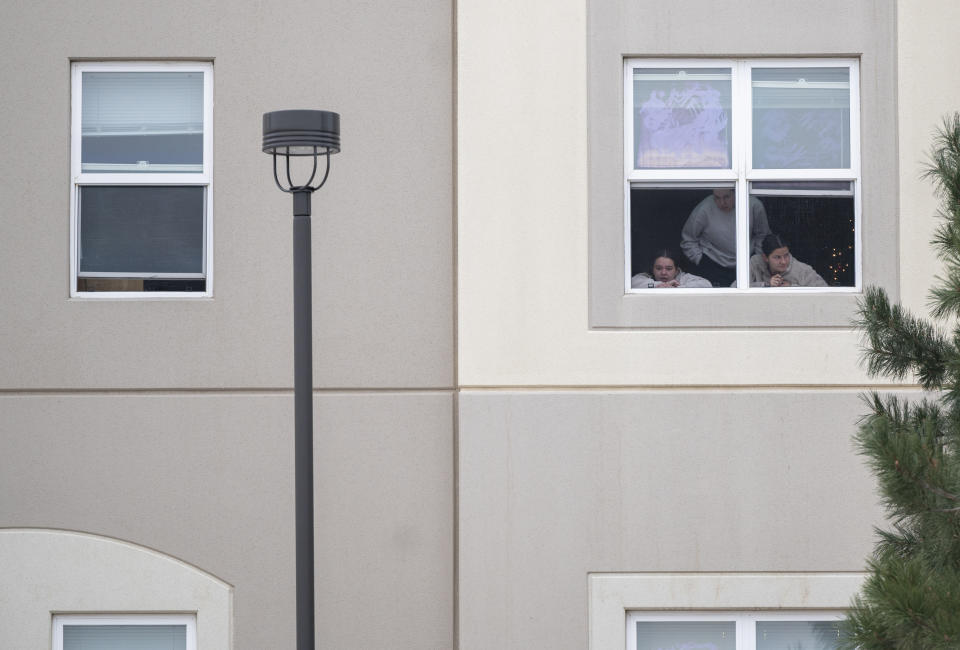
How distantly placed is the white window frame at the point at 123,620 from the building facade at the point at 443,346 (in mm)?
48

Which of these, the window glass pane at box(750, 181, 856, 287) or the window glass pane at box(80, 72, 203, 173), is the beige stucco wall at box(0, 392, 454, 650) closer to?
the window glass pane at box(80, 72, 203, 173)

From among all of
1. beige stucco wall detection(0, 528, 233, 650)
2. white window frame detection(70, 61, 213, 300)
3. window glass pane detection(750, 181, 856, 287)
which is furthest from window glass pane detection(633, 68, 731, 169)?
beige stucco wall detection(0, 528, 233, 650)

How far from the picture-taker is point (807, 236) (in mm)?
6012

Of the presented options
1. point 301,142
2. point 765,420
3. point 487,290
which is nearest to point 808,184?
point 765,420

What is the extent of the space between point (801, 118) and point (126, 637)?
513 cm

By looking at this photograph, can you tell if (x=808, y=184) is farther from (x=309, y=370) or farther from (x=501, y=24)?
(x=309, y=370)

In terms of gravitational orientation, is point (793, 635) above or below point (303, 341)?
below

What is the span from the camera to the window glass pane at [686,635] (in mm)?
5875

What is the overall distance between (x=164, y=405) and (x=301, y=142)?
7.51 feet

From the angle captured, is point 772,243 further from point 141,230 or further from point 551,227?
point 141,230

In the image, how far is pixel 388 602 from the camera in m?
5.96

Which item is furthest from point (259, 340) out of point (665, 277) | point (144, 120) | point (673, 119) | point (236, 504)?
point (673, 119)

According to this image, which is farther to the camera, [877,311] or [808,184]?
[808,184]

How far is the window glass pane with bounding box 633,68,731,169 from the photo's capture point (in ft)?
19.8
